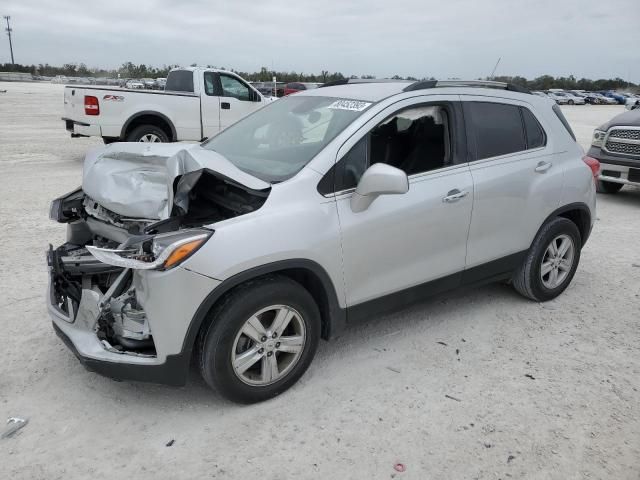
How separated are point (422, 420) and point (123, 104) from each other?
901cm

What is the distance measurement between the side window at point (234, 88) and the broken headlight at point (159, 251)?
30.5 ft

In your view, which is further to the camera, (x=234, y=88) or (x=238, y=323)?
(x=234, y=88)

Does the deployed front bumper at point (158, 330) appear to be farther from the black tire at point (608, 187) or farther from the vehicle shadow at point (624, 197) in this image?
the black tire at point (608, 187)

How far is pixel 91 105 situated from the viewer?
10.0 meters

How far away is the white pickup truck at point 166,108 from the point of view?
10.1 metres

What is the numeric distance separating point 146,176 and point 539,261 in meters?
3.10

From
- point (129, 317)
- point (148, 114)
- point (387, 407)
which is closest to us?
point (129, 317)

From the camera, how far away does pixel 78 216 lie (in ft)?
12.4

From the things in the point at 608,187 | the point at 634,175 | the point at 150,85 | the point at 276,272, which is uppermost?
the point at 150,85

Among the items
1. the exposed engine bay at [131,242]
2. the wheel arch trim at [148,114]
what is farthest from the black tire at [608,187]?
the exposed engine bay at [131,242]

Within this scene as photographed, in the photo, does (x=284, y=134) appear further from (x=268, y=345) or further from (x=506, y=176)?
(x=506, y=176)

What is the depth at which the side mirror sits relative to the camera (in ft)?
9.91

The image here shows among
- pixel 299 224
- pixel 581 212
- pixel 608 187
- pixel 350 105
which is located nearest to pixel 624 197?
pixel 608 187

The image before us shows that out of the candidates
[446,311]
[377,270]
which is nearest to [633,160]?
[446,311]
